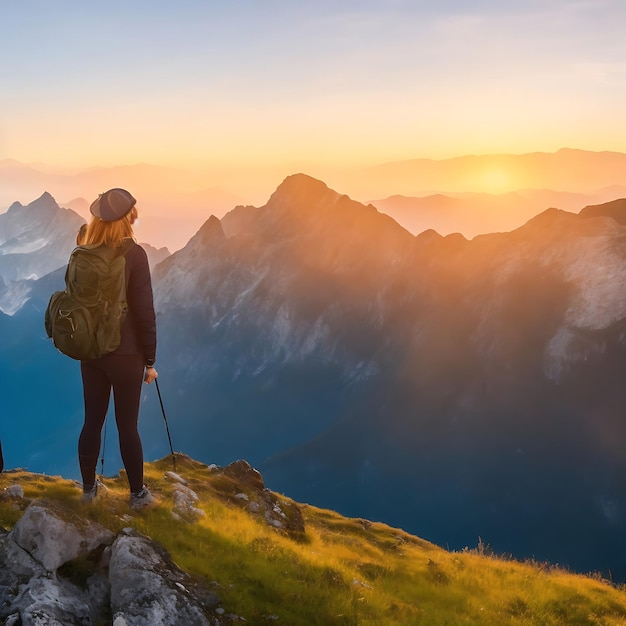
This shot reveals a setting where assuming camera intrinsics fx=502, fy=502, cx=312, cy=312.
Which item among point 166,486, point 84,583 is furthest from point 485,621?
point 166,486

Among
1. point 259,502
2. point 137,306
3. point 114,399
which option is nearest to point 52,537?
point 114,399

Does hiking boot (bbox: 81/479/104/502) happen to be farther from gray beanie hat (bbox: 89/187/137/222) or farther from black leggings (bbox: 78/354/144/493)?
gray beanie hat (bbox: 89/187/137/222)

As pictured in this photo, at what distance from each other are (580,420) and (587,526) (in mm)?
22002

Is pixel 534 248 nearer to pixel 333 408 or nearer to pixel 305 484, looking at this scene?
pixel 333 408

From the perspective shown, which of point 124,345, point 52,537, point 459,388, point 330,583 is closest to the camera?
point 52,537

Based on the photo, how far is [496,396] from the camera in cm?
12738

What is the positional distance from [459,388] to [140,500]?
134638mm

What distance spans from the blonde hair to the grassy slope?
443 cm

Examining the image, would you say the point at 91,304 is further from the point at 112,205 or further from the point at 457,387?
the point at 457,387

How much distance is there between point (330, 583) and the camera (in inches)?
324

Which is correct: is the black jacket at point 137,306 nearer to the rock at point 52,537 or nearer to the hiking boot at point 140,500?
the rock at point 52,537

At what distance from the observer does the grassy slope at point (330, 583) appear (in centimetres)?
738

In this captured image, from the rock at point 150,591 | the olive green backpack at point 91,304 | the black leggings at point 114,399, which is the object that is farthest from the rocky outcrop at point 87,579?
the olive green backpack at point 91,304

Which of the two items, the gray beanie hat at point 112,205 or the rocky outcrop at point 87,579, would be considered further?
the gray beanie hat at point 112,205
